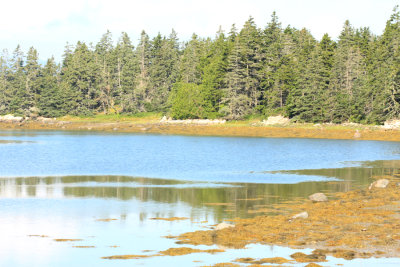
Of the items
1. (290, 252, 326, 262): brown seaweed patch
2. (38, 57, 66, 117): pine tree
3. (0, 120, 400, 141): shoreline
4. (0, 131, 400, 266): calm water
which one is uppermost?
(38, 57, 66, 117): pine tree

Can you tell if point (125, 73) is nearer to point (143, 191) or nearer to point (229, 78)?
point (229, 78)

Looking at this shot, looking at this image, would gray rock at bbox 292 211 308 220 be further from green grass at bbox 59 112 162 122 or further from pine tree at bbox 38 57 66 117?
pine tree at bbox 38 57 66 117

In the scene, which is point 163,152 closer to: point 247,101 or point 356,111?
point 356,111

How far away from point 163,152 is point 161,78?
90811 millimetres

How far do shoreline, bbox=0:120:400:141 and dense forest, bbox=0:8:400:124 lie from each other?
3.80 meters

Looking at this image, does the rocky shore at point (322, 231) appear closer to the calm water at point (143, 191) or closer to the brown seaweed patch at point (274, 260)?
the brown seaweed patch at point (274, 260)

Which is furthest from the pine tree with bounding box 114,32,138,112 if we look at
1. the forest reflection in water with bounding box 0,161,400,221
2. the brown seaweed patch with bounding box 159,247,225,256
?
the brown seaweed patch with bounding box 159,247,225,256

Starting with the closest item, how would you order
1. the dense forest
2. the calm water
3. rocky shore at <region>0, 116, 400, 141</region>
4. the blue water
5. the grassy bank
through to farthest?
1. the calm water
2. the blue water
3. rocky shore at <region>0, 116, 400, 141</region>
4. the grassy bank
5. the dense forest

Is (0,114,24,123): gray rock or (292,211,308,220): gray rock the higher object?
(0,114,24,123): gray rock

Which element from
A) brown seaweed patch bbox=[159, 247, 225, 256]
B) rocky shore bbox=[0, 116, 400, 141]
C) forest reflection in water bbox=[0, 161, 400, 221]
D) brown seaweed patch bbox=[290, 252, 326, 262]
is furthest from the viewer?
rocky shore bbox=[0, 116, 400, 141]

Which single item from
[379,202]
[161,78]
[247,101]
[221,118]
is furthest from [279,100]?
[379,202]

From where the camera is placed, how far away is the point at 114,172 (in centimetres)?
4216

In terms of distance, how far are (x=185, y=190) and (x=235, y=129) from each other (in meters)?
73.3

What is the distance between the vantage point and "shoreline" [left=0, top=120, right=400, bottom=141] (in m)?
85.7
